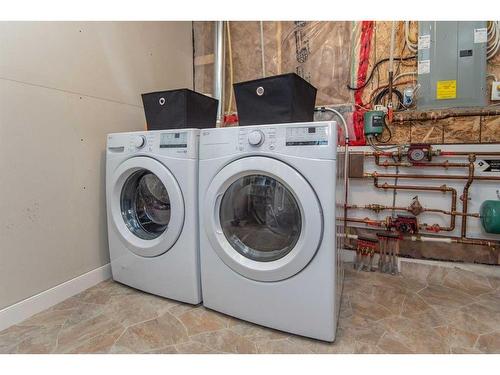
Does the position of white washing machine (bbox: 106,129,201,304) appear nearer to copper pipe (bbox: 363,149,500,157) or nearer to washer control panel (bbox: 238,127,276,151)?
washer control panel (bbox: 238,127,276,151)

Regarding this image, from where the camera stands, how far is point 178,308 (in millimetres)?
1437

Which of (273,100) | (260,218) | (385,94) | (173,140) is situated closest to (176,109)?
A: (173,140)

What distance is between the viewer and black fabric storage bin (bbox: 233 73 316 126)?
122cm

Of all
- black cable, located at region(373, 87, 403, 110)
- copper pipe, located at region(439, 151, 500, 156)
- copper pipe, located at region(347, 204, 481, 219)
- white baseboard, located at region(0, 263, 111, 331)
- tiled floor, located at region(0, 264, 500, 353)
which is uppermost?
black cable, located at region(373, 87, 403, 110)

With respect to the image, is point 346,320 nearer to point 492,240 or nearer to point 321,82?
point 492,240

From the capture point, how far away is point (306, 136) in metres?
1.09

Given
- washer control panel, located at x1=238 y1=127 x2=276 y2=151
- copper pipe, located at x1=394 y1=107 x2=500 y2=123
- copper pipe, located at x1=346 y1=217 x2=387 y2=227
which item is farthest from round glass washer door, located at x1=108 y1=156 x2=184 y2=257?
copper pipe, located at x1=394 y1=107 x2=500 y2=123

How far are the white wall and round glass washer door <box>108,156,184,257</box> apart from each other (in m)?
0.20

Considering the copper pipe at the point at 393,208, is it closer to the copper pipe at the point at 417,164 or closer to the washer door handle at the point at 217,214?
the copper pipe at the point at 417,164

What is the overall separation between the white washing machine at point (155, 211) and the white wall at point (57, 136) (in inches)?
5.5

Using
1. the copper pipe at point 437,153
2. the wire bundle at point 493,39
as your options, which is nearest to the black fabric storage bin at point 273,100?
the copper pipe at point 437,153

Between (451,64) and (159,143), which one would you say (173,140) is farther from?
(451,64)

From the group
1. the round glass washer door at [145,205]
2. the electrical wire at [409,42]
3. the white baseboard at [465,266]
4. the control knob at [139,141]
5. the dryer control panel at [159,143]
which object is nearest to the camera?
the dryer control panel at [159,143]

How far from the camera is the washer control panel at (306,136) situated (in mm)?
1058
